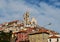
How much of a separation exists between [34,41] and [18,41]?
5.64 m

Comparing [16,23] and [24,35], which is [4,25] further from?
[24,35]

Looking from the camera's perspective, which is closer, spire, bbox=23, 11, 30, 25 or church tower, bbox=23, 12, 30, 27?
church tower, bbox=23, 12, 30, 27

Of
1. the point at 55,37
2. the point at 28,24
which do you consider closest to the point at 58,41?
the point at 55,37

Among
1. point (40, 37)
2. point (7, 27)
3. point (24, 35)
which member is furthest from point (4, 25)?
point (40, 37)

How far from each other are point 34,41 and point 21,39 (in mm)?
5469

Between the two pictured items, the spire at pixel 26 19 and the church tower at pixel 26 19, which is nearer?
the church tower at pixel 26 19

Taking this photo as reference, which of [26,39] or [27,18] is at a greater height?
[27,18]

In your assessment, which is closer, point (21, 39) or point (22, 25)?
point (21, 39)

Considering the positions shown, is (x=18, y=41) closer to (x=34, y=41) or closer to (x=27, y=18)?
(x=34, y=41)

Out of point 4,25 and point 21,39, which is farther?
point 4,25

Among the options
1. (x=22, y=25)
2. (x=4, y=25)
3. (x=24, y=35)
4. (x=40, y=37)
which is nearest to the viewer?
(x=40, y=37)

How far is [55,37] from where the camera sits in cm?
7625

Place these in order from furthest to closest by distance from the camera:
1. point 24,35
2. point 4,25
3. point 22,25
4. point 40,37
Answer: point 4,25 < point 22,25 < point 24,35 < point 40,37

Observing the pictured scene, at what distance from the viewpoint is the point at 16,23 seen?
3883 inches
